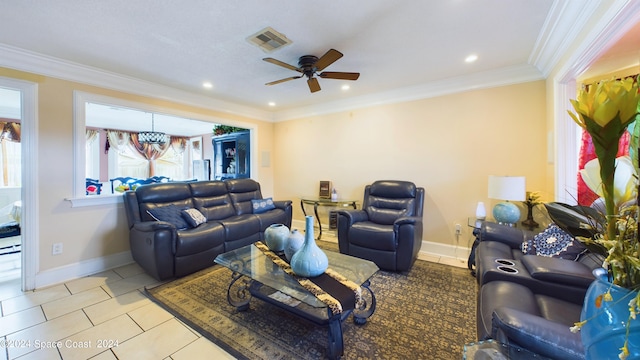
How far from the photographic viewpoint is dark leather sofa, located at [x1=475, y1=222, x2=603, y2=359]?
0.91m

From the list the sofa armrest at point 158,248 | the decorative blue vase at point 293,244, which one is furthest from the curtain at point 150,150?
the decorative blue vase at point 293,244

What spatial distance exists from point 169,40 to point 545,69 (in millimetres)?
3872

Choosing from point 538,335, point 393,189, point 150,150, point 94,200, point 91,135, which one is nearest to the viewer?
point 538,335

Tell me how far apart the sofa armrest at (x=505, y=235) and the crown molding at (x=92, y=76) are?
428 centimetres

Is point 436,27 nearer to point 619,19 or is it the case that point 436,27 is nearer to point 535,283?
point 619,19

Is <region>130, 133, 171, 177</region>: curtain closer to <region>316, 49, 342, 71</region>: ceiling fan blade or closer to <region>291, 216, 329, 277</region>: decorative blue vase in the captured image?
<region>316, 49, 342, 71</region>: ceiling fan blade

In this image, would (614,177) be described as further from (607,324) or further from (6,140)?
(6,140)

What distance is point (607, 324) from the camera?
0.62m

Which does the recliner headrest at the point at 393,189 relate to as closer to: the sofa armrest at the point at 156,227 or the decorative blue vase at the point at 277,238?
the decorative blue vase at the point at 277,238

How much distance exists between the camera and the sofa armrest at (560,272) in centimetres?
144

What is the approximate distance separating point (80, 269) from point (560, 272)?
4491mm

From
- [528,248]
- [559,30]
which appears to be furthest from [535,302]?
[559,30]

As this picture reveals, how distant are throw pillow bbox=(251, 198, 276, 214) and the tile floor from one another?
1.65 meters

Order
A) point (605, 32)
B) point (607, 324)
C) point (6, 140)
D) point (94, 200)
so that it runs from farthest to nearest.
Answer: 1. point (6, 140)
2. point (94, 200)
3. point (605, 32)
4. point (607, 324)
